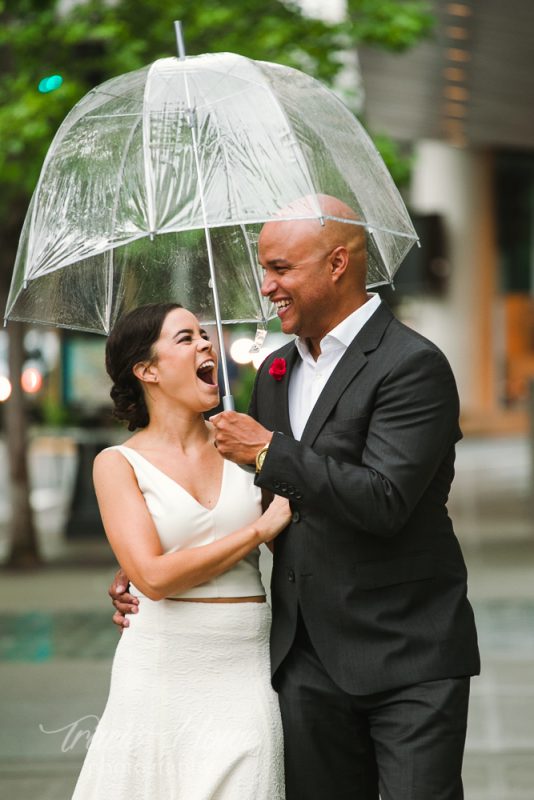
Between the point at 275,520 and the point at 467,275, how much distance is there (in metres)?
35.1

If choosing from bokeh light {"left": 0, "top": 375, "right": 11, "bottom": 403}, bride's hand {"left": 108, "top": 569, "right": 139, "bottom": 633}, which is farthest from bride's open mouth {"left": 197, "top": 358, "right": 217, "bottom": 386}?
bokeh light {"left": 0, "top": 375, "right": 11, "bottom": 403}

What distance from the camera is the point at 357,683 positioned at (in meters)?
3.68

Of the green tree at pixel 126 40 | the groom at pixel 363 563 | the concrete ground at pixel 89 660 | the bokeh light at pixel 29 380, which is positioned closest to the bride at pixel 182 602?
the groom at pixel 363 563

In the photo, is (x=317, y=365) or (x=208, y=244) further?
(x=317, y=365)

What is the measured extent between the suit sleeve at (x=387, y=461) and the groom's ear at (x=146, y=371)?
53 centimetres

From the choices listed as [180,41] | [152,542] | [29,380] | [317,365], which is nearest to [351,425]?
[317,365]

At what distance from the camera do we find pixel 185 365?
3811 millimetres

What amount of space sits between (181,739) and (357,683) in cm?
49

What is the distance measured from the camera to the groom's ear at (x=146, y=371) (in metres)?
3.86

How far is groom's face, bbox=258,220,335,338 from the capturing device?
11.9ft

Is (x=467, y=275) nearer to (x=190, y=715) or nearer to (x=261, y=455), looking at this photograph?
(x=190, y=715)

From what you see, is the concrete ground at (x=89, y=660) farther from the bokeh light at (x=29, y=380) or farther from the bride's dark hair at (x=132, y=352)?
the bokeh light at (x=29, y=380)

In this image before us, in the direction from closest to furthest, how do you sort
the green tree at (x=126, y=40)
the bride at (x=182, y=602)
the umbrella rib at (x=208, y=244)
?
1. the umbrella rib at (x=208, y=244)
2. the bride at (x=182, y=602)
3. the green tree at (x=126, y=40)

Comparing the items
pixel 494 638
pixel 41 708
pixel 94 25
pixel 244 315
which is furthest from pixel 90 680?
pixel 94 25
